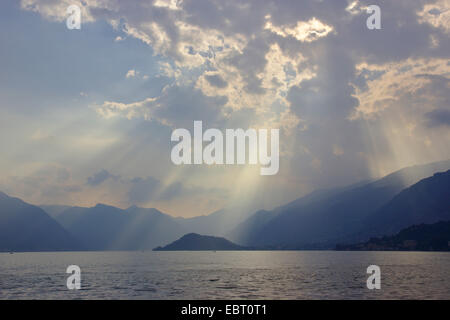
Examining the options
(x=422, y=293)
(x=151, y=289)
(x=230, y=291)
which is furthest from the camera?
(x=151, y=289)

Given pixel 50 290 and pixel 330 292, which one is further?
pixel 50 290

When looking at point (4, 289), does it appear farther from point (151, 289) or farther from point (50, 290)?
point (151, 289)

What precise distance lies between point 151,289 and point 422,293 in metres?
A: 52.8
